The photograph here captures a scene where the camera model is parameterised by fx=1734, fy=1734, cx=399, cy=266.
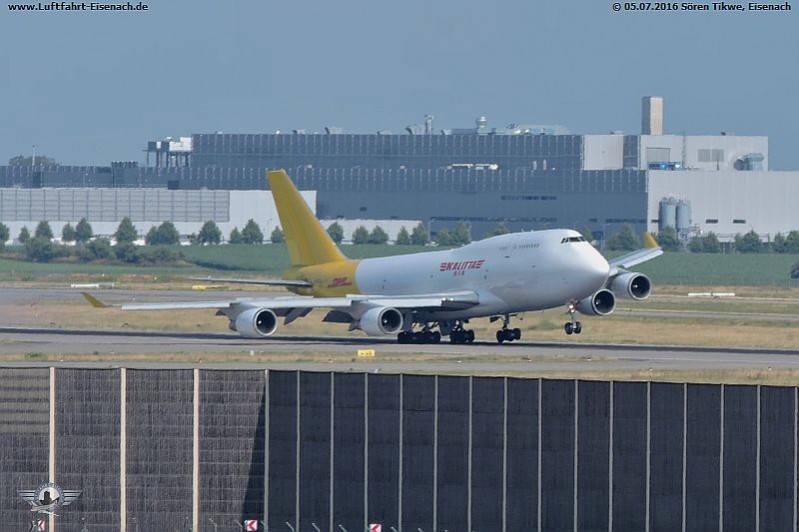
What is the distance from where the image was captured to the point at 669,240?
171875 mm

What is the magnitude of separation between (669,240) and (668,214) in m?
9.04

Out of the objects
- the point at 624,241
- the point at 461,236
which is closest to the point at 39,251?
the point at 461,236

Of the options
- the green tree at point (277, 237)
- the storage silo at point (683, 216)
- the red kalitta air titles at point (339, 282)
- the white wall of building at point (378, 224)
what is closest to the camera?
the red kalitta air titles at point (339, 282)

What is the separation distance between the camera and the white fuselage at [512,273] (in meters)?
61.7

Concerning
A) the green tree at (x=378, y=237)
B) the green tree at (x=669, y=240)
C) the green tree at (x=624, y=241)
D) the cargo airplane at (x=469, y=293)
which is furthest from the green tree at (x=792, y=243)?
the cargo airplane at (x=469, y=293)

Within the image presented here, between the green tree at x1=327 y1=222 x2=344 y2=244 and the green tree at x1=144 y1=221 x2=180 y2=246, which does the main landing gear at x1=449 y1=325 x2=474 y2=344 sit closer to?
the green tree at x1=144 y1=221 x2=180 y2=246

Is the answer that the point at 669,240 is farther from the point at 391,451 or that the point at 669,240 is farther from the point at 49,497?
the point at 49,497

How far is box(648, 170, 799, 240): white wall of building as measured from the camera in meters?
183

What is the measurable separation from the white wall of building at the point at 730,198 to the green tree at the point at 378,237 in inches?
1134

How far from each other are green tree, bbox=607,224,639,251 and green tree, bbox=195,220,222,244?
39.1 m

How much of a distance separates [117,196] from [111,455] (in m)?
154

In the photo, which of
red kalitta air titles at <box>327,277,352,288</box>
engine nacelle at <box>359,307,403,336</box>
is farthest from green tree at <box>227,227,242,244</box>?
engine nacelle at <box>359,307,403,336</box>

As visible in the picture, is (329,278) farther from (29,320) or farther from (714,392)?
(714,392)

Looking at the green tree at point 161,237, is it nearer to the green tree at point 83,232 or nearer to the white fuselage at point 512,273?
the green tree at point 83,232
